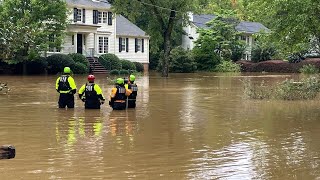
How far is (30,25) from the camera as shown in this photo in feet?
142

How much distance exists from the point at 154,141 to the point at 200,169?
9.69 feet

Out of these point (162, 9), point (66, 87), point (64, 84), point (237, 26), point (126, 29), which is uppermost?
point (237, 26)

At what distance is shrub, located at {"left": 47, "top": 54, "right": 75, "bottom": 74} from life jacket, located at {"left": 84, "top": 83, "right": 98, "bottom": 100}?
29831mm

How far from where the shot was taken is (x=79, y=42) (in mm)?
53875

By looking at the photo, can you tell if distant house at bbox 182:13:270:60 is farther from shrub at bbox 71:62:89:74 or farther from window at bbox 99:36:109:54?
shrub at bbox 71:62:89:74

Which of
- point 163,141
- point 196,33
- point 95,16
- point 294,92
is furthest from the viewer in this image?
point 196,33

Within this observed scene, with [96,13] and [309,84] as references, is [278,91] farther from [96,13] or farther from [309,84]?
[96,13]

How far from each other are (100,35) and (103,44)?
3.42 ft

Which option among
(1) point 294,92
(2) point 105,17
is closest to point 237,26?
(2) point 105,17

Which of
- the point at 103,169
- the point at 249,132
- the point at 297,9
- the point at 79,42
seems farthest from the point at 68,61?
the point at 103,169

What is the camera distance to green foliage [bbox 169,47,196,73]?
59312mm

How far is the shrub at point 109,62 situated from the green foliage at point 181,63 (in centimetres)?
853

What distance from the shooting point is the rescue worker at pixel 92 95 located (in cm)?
1762

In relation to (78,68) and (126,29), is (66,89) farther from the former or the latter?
(126,29)
